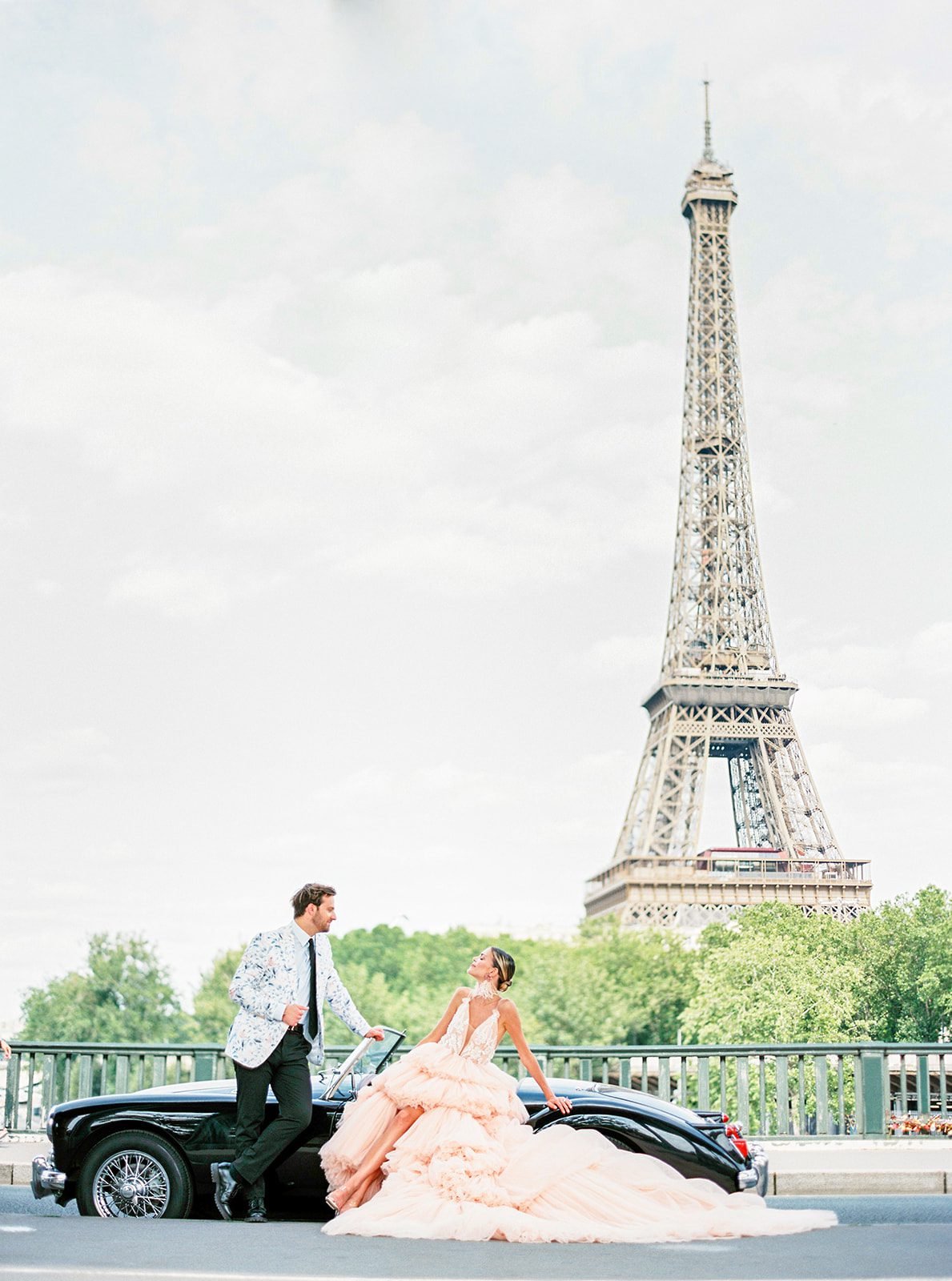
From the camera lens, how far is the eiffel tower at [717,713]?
65.2m

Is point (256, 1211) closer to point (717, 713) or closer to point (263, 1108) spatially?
point (263, 1108)

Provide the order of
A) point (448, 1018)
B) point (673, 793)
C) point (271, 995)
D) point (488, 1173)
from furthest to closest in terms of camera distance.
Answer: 1. point (673, 793)
2. point (448, 1018)
3. point (271, 995)
4. point (488, 1173)

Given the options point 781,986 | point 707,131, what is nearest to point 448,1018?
point 781,986

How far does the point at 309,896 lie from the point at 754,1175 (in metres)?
2.79

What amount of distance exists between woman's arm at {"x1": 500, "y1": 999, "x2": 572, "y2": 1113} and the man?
690mm

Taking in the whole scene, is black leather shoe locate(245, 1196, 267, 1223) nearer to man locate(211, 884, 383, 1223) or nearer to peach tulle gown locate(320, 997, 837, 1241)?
man locate(211, 884, 383, 1223)

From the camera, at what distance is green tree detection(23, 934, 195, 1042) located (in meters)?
56.5

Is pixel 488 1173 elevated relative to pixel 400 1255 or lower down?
elevated

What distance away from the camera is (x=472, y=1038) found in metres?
8.30

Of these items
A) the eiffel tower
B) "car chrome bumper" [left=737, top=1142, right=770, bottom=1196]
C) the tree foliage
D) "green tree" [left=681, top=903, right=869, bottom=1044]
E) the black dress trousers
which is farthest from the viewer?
the eiffel tower

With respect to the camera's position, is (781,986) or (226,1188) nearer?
(226,1188)

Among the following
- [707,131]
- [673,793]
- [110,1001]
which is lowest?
[110,1001]

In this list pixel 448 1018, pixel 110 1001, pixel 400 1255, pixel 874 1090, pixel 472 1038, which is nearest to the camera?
pixel 400 1255

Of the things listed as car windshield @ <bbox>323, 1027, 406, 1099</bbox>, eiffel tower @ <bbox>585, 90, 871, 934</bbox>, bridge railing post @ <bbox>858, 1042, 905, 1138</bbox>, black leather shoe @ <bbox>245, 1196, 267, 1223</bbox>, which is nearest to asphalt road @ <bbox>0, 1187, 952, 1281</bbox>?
black leather shoe @ <bbox>245, 1196, 267, 1223</bbox>
